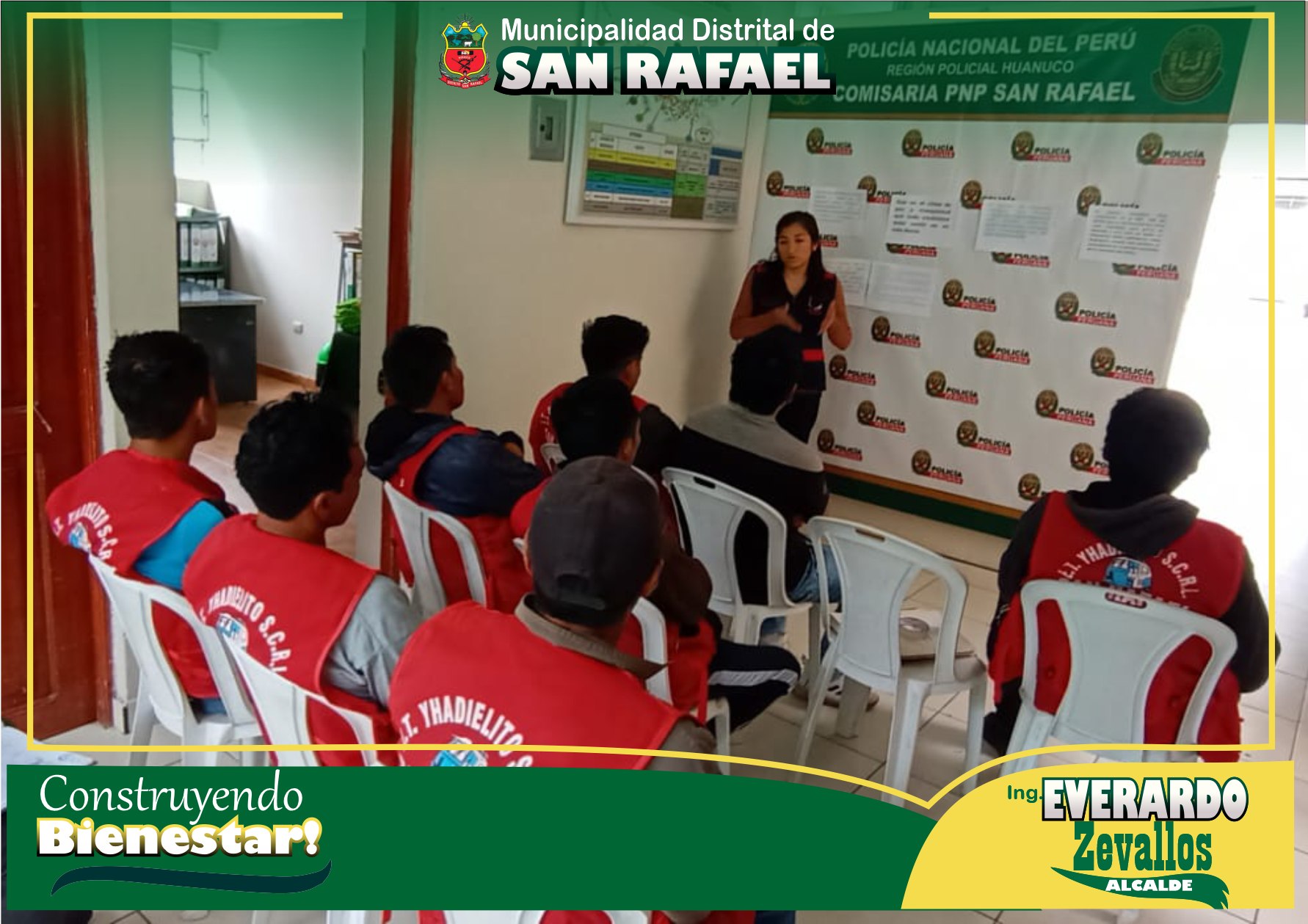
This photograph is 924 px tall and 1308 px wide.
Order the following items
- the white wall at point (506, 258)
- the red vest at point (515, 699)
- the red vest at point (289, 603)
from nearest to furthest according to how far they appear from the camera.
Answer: the red vest at point (515, 699) < the red vest at point (289, 603) < the white wall at point (506, 258)

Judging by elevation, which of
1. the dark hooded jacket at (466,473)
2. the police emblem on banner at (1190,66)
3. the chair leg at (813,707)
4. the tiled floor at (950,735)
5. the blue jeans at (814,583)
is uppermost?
the police emblem on banner at (1190,66)

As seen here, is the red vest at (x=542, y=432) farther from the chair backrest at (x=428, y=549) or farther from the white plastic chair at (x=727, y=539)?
the chair backrest at (x=428, y=549)

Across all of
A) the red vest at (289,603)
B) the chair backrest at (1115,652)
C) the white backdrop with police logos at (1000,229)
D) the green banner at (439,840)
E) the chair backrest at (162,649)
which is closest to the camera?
the green banner at (439,840)

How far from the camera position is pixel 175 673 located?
1.32 metres

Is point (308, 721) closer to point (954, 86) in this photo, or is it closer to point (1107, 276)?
point (1107, 276)

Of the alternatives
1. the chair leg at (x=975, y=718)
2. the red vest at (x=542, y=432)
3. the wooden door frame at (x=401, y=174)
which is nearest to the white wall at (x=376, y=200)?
the wooden door frame at (x=401, y=174)

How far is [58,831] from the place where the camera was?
1.07 m

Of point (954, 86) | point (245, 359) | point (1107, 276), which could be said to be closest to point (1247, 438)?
point (1107, 276)

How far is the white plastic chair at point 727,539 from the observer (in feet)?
5.88

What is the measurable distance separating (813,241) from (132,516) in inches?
91.8

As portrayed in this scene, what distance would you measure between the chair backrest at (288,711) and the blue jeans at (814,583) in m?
0.96

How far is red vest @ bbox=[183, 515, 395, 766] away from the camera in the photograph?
3.47 ft

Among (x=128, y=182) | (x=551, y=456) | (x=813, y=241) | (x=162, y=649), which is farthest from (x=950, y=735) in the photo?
(x=128, y=182)

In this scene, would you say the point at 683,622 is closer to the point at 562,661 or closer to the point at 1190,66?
the point at 562,661
